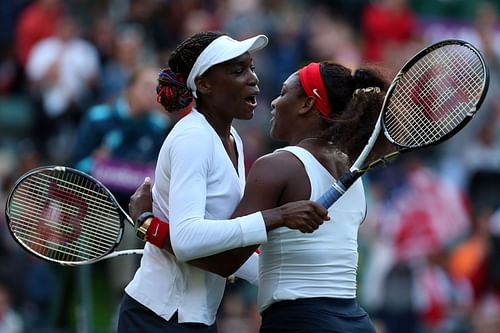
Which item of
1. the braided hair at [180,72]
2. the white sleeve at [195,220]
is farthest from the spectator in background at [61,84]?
the white sleeve at [195,220]

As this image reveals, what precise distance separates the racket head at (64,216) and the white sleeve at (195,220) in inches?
25.5

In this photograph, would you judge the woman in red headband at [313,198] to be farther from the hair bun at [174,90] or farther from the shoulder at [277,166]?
the hair bun at [174,90]

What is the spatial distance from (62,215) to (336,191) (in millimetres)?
1360

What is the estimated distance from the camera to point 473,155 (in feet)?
39.9

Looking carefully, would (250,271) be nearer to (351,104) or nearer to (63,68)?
(351,104)

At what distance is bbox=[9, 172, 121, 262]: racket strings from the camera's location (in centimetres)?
532

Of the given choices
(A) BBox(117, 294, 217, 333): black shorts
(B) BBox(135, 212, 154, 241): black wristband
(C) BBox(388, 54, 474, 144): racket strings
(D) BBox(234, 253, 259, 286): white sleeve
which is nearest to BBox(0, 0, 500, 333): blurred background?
(D) BBox(234, 253, 259, 286): white sleeve

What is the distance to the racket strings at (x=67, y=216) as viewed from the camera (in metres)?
5.32

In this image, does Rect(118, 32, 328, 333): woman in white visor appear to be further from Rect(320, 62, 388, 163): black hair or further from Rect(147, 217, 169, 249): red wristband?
Rect(320, 62, 388, 163): black hair

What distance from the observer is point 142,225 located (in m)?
4.89

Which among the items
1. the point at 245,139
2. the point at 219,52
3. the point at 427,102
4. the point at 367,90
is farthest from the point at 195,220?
the point at 245,139

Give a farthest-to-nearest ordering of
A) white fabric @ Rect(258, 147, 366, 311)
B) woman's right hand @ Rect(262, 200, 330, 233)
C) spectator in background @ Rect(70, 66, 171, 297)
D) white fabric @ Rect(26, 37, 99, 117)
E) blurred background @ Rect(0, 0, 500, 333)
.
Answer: white fabric @ Rect(26, 37, 99, 117) → blurred background @ Rect(0, 0, 500, 333) → spectator in background @ Rect(70, 66, 171, 297) → white fabric @ Rect(258, 147, 366, 311) → woman's right hand @ Rect(262, 200, 330, 233)

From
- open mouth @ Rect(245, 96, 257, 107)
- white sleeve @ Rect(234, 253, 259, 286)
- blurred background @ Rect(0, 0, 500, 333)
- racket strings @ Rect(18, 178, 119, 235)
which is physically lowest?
blurred background @ Rect(0, 0, 500, 333)

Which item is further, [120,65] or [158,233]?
[120,65]
